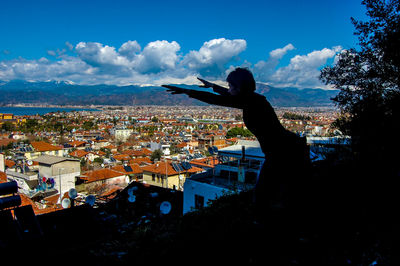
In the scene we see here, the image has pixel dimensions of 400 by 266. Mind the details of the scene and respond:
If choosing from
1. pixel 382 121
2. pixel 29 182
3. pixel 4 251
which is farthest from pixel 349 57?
pixel 29 182

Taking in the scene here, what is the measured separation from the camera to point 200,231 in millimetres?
3047

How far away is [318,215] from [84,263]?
247cm

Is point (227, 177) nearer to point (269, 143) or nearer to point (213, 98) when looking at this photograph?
point (269, 143)

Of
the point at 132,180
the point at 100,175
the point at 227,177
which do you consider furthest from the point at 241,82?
the point at 132,180

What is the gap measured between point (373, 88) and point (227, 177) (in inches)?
205

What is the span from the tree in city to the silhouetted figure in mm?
2944

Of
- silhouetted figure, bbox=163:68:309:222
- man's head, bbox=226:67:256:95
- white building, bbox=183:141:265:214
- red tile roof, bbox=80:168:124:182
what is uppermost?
man's head, bbox=226:67:256:95

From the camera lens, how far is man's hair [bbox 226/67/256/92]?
2.28 meters

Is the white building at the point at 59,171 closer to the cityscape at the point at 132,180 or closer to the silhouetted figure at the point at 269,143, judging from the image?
the cityscape at the point at 132,180

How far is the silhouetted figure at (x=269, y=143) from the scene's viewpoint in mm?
2285

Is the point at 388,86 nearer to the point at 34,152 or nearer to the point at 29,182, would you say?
the point at 29,182

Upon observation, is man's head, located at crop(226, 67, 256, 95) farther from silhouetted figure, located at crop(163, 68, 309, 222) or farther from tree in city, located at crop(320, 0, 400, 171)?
tree in city, located at crop(320, 0, 400, 171)

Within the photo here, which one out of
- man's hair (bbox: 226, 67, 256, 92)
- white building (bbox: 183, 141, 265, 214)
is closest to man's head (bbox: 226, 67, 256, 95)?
man's hair (bbox: 226, 67, 256, 92)

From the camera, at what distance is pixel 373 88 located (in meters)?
6.77
